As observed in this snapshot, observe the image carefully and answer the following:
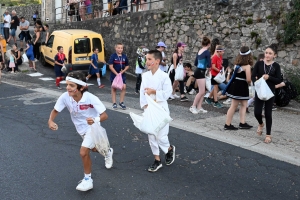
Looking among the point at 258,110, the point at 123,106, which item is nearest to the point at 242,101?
the point at 258,110

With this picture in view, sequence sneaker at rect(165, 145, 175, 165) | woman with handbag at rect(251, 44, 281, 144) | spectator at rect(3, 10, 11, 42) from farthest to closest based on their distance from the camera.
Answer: spectator at rect(3, 10, 11, 42) < woman with handbag at rect(251, 44, 281, 144) < sneaker at rect(165, 145, 175, 165)

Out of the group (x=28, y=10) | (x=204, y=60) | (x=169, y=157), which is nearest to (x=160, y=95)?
(x=169, y=157)

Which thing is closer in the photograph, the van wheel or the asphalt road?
the asphalt road

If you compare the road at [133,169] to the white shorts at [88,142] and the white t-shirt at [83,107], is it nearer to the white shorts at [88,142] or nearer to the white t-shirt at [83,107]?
the white shorts at [88,142]

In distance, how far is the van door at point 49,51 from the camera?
54.8ft

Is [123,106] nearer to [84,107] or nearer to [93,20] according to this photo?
[84,107]

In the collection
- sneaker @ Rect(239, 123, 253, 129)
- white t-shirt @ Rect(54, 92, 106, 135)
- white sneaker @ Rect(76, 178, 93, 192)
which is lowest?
white sneaker @ Rect(76, 178, 93, 192)

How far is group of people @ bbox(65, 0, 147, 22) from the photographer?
699 inches

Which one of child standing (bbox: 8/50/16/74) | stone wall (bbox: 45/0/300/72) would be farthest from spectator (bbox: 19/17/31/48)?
stone wall (bbox: 45/0/300/72)

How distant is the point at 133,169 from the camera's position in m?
5.54

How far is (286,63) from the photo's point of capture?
35.3 feet

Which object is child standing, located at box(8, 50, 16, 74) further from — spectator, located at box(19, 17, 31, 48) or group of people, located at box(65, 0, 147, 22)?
group of people, located at box(65, 0, 147, 22)

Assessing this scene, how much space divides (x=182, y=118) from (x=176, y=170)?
3106 millimetres

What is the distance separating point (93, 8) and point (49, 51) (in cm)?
524
